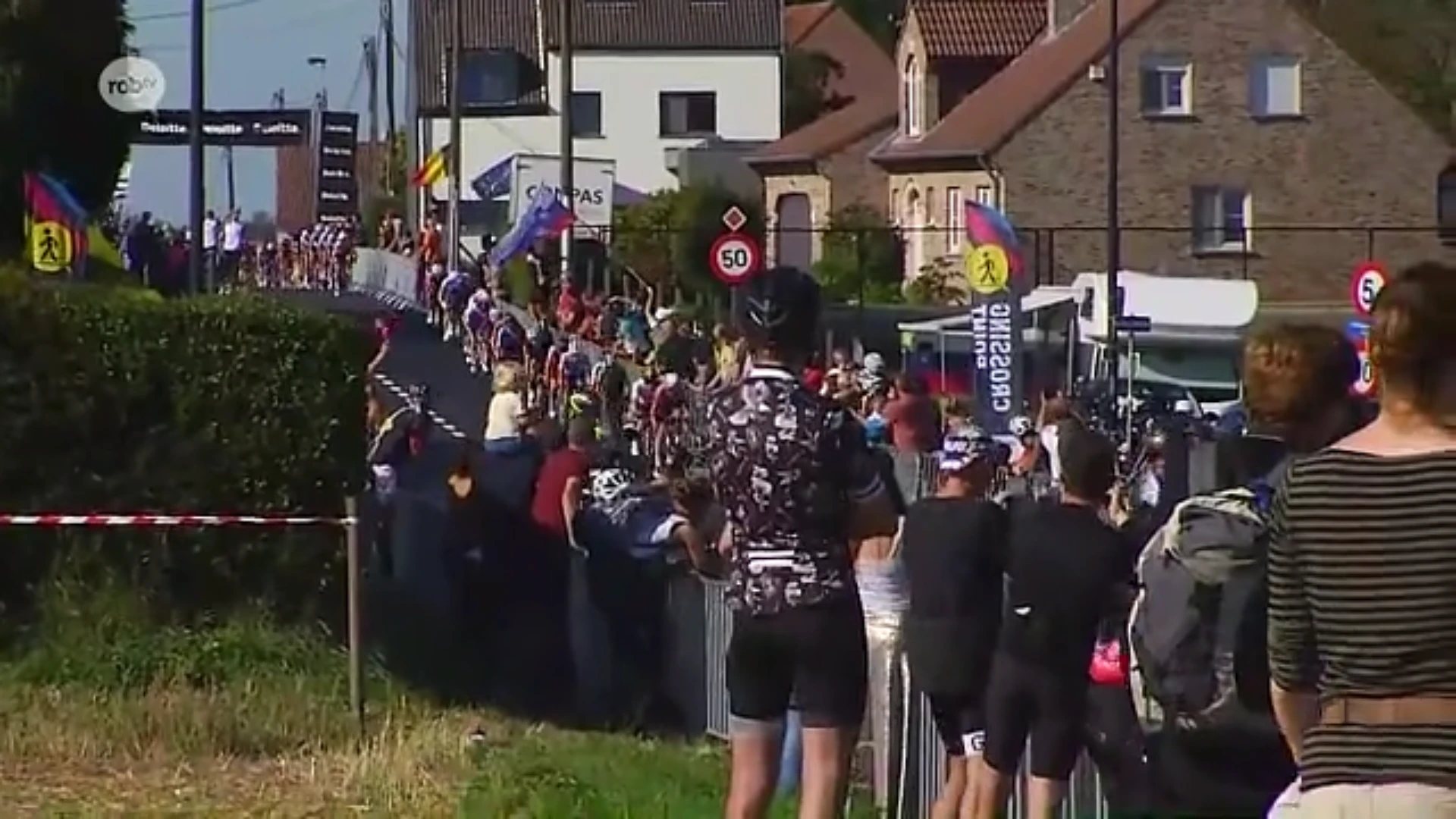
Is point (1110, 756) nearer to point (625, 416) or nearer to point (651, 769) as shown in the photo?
point (651, 769)

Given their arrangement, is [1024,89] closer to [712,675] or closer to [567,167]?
[567,167]

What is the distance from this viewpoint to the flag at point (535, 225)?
4200 cm

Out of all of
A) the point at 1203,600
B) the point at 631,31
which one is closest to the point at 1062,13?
the point at 631,31

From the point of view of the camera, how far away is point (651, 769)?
1289 cm

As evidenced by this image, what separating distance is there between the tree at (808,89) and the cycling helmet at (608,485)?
70.5 metres

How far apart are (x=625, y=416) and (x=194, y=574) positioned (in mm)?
14002

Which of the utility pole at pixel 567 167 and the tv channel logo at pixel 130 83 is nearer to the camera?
the tv channel logo at pixel 130 83

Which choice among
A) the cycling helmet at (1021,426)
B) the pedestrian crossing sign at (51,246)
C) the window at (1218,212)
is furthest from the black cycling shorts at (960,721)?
the window at (1218,212)

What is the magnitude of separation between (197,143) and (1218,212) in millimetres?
41702

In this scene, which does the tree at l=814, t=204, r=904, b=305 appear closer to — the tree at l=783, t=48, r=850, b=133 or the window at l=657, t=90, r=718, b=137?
the window at l=657, t=90, r=718, b=137

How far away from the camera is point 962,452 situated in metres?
9.83

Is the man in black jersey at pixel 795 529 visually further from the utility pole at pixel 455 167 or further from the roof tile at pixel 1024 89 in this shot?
the roof tile at pixel 1024 89

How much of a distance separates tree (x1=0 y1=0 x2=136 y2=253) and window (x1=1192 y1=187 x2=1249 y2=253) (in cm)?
3949

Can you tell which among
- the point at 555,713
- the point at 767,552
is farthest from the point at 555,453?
the point at 767,552
